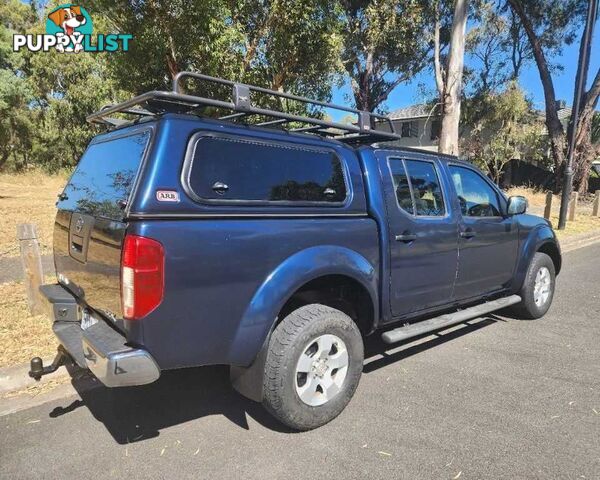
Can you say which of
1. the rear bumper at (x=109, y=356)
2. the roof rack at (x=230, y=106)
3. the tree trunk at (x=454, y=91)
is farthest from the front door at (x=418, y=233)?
the tree trunk at (x=454, y=91)

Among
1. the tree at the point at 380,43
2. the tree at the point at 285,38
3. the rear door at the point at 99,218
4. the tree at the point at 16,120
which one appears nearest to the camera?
the rear door at the point at 99,218

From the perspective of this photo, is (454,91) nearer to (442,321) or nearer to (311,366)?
(442,321)

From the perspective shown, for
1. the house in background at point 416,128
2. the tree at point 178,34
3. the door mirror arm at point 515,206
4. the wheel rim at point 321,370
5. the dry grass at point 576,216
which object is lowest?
the wheel rim at point 321,370

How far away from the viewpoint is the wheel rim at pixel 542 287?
212 inches

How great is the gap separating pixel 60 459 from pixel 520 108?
29181 mm

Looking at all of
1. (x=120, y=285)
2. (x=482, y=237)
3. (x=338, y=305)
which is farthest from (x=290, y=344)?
(x=482, y=237)

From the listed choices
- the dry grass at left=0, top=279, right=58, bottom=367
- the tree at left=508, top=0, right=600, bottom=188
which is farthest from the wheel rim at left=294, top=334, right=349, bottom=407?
the tree at left=508, top=0, right=600, bottom=188

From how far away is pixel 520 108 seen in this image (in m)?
27.0

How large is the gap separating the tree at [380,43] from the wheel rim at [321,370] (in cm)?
1276

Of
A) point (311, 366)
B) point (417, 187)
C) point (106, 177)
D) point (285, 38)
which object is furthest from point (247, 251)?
point (285, 38)

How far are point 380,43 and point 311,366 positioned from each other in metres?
18.5

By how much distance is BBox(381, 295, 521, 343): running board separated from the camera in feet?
12.2

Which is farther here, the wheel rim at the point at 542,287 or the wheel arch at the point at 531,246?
the wheel rim at the point at 542,287

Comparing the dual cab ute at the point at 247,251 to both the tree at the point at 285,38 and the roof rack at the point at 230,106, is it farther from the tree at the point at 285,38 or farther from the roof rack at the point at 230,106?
the tree at the point at 285,38
